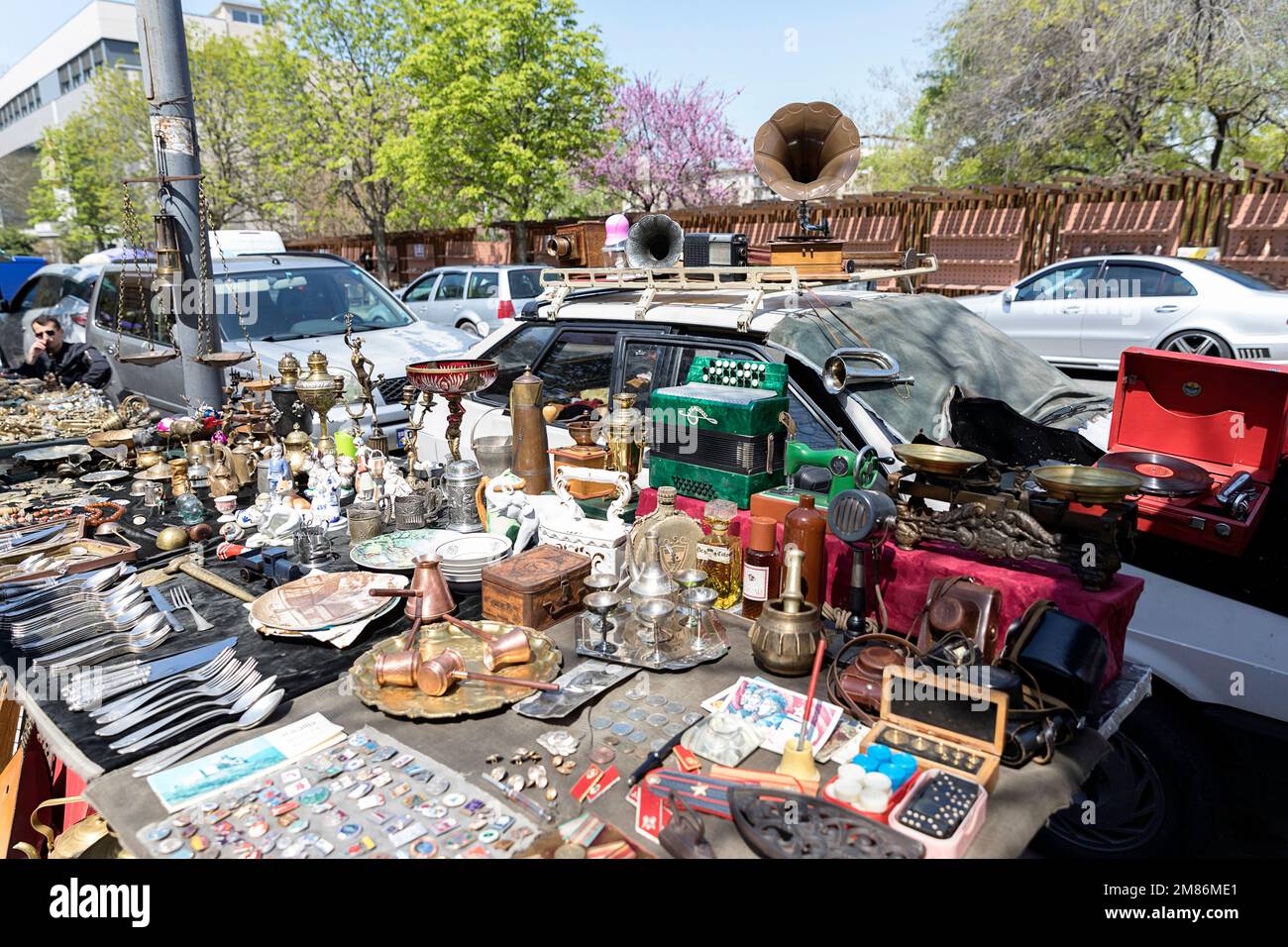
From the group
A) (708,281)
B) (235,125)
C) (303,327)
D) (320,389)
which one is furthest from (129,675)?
(235,125)

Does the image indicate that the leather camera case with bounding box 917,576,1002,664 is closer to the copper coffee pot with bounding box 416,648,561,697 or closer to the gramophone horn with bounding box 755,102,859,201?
the copper coffee pot with bounding box 416,648,561,697

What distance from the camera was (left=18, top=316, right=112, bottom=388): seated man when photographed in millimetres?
8609

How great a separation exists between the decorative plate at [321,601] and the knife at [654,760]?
4.57 ft

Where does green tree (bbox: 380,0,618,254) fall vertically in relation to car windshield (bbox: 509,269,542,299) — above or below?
above

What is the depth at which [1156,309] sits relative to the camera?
9.89 meters

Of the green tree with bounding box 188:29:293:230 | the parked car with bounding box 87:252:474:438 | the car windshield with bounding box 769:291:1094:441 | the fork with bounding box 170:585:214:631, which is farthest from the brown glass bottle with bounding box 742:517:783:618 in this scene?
the green tree with bounding box 188:29:293:230

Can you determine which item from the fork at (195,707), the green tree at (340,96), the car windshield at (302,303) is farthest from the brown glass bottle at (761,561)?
the green tree at (340,96)

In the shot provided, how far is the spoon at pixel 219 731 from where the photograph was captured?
2.16 meters

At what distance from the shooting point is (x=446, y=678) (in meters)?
2.47

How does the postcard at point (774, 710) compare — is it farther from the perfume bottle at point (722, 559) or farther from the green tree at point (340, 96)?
the green tree at point (340, 96)

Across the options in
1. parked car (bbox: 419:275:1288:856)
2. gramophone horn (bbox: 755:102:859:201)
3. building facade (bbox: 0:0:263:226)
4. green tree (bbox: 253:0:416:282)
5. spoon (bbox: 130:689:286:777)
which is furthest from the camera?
building facade (bbox: 0:0:263:226)

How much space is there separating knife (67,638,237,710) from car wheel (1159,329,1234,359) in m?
10.5

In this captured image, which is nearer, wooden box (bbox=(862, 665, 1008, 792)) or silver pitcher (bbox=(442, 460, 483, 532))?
wooden box (bbox=(862, 665, 1008, 792))
